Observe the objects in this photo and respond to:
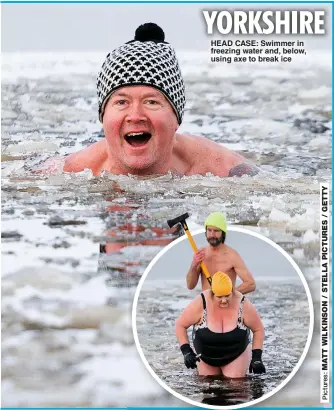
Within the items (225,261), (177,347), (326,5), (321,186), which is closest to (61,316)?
(177,347)

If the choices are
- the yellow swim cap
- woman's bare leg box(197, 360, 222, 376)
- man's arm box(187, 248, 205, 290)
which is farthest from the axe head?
woman's bare leg box(197, 360, 222, 376)

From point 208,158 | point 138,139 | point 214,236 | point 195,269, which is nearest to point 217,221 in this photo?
point 214,236

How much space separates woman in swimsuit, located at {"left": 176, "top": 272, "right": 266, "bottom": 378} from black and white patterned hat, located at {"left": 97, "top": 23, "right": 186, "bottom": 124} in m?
0.65

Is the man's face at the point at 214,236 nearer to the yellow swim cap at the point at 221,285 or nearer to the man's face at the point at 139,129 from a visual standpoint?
the yellow swim cap at the point at 221,285

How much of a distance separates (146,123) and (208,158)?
10.6 inches

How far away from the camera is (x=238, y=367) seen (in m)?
2.42

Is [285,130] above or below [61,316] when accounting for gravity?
above

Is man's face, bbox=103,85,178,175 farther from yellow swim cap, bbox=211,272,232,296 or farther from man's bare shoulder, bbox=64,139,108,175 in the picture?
yellow swim cap, bbox=211,272,232,296

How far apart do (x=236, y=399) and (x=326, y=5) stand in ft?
4.49

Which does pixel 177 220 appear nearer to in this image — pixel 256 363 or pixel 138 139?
pixel 138 139

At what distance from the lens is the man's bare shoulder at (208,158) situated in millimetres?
2666

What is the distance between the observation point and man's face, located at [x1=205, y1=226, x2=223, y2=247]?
2.48m

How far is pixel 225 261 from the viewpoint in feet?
8.10

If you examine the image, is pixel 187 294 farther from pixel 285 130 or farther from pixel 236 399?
pixel 285 130
